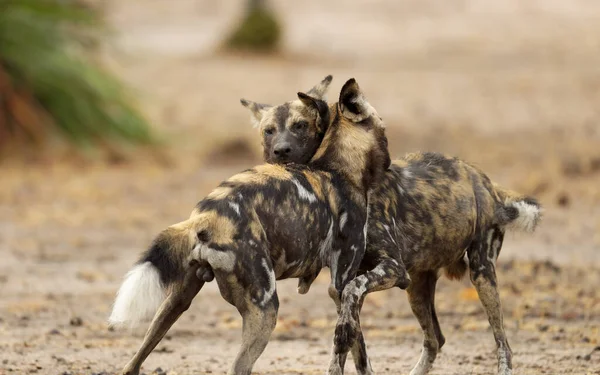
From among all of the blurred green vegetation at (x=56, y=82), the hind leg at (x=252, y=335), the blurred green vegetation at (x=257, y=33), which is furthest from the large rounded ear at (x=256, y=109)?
the blurred green vegetation at (x=257, y=33)

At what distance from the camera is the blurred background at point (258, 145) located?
6.57 metres

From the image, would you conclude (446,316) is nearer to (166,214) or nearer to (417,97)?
(166,214)

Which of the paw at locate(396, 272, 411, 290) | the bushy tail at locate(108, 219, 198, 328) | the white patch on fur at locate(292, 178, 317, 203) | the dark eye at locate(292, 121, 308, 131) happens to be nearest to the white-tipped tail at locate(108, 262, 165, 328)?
the bushy tail at locate(108, 219, 198, 328)

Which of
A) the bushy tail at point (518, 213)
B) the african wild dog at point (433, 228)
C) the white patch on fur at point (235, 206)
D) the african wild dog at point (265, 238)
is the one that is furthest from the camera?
the bushy tail at point (518, 213)

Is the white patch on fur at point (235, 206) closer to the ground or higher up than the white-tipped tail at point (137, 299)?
higher up

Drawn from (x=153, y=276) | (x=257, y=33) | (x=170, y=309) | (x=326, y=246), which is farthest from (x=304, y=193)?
(x=257, y=33)

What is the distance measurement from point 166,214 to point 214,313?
386 centimetres

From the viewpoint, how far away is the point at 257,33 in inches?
933

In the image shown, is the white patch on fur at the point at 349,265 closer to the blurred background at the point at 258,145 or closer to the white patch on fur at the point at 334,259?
the white patch on fur at the point at 334,259

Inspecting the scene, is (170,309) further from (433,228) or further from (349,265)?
(433,228)

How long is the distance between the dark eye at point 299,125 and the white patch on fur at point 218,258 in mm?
1433

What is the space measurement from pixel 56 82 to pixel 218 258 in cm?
1040

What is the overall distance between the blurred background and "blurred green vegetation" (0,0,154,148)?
2cm

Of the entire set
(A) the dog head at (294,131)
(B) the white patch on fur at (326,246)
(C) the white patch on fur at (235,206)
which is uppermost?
(A) the dog head at (294,131)
